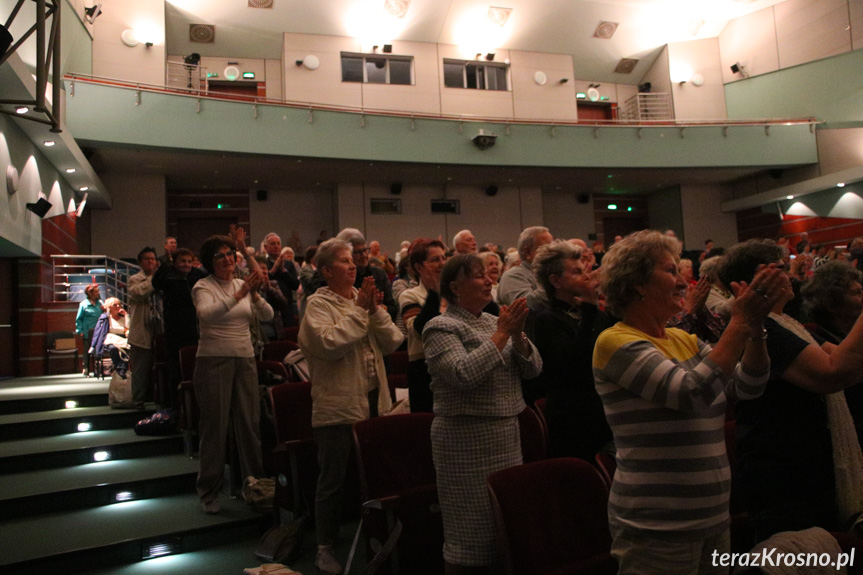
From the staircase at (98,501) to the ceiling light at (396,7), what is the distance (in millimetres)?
10539

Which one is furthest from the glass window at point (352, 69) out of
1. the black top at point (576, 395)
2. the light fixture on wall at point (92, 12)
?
the black top at point (576, 395)

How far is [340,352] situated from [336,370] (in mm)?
123

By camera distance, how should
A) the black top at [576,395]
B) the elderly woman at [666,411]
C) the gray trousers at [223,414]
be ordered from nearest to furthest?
the elderly woman at [666,411]
the black top at [576,395]
the gray trousers at [223,414]

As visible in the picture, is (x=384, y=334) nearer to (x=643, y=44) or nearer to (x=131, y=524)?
(x=131, y=524)

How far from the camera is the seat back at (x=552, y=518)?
157cm

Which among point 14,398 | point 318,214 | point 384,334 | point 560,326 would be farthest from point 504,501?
point 318,214

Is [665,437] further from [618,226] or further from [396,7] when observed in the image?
[618,226]

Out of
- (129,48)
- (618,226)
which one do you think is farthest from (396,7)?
(618,226)

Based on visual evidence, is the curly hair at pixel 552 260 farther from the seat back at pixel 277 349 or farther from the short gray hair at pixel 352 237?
the seat back at pixel 277 349

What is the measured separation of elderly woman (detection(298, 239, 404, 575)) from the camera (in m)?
2.46

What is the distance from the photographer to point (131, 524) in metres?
3.00

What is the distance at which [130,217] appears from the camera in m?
11.7

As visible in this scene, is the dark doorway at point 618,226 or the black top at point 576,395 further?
the dark doorway at point 618,226

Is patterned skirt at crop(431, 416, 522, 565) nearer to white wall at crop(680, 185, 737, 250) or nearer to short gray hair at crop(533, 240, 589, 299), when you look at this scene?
short gray hair at crop(533, 240, 589, 299)
